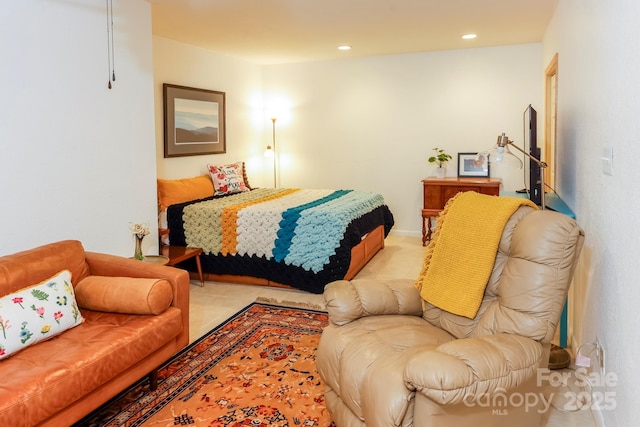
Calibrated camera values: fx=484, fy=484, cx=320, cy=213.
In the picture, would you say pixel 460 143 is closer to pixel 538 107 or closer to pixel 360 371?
pixel 538 107

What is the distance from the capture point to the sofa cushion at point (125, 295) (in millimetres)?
2436

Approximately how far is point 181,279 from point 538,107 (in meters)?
4.85

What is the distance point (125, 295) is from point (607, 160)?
91.8 inches

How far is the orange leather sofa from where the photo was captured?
1825mm

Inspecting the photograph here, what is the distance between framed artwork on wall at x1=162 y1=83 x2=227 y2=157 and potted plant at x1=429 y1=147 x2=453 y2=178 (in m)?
2.73

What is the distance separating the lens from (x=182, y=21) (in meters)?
4.47

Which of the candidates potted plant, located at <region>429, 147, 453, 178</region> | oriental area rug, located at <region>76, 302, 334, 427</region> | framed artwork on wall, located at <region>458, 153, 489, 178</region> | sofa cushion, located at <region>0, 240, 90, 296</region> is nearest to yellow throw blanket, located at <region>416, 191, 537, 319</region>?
oriental area rug, located at <region>76, 302, 334, 427</region>

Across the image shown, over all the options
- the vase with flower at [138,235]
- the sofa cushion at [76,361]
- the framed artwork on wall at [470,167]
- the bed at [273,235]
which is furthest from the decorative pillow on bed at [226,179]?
the sofa cushion at [76,361]

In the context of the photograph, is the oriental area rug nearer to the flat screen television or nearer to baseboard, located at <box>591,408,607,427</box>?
baseboard, located at <box>591,408,607,427</box>

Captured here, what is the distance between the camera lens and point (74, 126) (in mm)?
3246

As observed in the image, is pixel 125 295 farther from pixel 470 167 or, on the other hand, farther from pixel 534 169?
pixel 470 167

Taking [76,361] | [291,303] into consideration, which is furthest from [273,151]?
[76,361]

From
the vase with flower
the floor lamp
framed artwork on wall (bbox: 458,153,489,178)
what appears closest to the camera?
the vase with flower

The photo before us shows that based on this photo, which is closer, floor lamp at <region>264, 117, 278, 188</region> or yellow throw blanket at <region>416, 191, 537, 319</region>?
yellow throw blanket at <region>416, 191, 537, 319</region>
